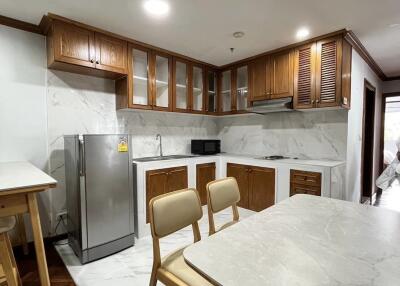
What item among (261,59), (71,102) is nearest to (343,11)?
(261,59)

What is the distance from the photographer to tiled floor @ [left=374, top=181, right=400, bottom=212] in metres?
3.96

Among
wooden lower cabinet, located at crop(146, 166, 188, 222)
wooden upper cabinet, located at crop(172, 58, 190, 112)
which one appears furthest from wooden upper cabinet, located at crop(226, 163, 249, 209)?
wooden upper cabinet, located at crop(172, 58, 190, 112)

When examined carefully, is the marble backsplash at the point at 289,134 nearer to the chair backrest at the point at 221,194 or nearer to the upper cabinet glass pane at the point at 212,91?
the upper cabinet glass pane at the point at 212,91

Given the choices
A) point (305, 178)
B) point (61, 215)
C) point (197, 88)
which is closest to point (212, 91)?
point (197, 88)

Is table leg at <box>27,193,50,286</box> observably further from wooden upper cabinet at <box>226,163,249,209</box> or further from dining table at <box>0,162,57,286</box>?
wooden upper cabinet at <box>226,163,249,209</box>

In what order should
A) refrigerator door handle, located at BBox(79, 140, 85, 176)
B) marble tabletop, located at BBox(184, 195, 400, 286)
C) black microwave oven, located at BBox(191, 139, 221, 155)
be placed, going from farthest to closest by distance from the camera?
black microwave oven, located at BBox(191, 139, 221, 155) < refrigerator door handle, located at BBox(79, 140, 85, 176) < marble tabletop, located at BBox(184, 195, 400, 286)

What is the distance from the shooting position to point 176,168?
3.00 meters

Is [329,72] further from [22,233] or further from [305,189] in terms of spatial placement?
[22,233]

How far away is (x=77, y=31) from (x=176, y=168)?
6.13 ft

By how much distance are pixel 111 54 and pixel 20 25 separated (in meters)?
0.89

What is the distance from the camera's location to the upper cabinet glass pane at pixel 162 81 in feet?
10.1

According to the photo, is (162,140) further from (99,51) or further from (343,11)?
(343,11)

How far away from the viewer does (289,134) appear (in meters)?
3.35

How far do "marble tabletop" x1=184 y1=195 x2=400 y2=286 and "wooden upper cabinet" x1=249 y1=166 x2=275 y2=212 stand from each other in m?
1.65
